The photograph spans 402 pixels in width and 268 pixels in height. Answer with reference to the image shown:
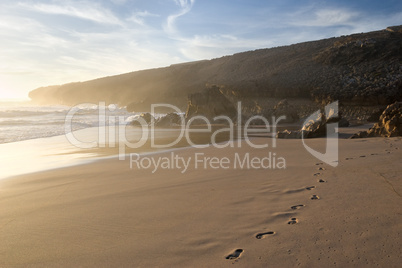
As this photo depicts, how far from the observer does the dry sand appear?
72.4 inches

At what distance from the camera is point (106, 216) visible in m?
2.70

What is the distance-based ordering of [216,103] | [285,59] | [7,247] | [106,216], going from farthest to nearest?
[285,59] → [216,103] → [106,216] → [7,247]

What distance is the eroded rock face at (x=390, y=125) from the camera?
717 centimetres

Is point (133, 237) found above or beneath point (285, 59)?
beneath

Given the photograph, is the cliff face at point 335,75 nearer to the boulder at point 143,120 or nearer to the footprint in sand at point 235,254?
the boulder at point 143,120

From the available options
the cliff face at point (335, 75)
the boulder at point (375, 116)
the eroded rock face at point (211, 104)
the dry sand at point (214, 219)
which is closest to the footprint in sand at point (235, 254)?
the dry sand at point (214, 219)

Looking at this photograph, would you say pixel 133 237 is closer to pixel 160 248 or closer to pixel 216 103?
pixel 160 248

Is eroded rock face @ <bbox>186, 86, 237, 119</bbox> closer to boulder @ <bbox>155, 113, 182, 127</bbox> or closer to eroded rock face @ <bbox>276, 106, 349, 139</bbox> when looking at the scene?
boulder @ <bbox>155, 113, 182, 127</bbox>

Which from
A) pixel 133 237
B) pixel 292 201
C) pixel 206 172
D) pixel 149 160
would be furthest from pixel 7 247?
pixel 149 160

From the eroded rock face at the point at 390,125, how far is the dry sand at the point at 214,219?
12.2ft

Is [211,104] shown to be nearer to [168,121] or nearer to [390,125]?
[168,121]

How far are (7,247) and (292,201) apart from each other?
99.1 inches

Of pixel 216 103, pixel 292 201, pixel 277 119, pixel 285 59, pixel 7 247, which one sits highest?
pixel 285 59

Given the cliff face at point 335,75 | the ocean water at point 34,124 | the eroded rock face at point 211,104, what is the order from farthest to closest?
the eroded rock face at point 211,104 → the cliff face at point 335,75 → the ocean water at point 34,124
